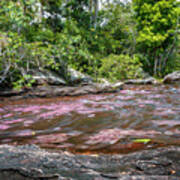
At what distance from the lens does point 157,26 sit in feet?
55.3

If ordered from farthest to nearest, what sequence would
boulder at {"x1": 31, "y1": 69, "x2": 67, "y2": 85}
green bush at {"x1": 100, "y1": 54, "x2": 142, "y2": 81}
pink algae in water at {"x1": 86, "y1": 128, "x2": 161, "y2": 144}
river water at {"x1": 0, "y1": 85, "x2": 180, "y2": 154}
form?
1. green bush at {"x1": 100, "y1": 54, "x2": 142, "y2": 81}
2. boulder at {"x1": 31, "y1": 69, "x2": 67, "y2": 85}
3. pink algae in water at {"x1": 86, "y1": 128, "x2": 161, "y2": 144}
4. river water at {"x1": 0, "y1": 85, "x2": 180, "y2": 154}

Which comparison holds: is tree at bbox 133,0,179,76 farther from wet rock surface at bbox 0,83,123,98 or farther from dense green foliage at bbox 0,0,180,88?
wet rock surface at bbox 0,83,123,98

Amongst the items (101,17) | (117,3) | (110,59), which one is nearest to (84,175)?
(110,59)

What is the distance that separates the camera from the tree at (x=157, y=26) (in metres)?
16.5

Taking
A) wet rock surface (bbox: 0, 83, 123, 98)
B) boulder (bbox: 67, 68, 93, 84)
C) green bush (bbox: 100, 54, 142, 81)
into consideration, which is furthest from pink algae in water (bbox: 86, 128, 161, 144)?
green bush (bbox: 100, 54, 142, 81)

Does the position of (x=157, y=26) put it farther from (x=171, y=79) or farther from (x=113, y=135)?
(x=113, y=135)

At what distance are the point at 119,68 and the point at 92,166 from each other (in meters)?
12.8

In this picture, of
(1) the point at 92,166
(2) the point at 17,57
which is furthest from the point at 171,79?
(1) the point at 92,166

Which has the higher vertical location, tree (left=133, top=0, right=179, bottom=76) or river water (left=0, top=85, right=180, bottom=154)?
tree (left=133, top=0, right=179, bottom=76)

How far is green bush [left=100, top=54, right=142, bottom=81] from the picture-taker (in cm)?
1344

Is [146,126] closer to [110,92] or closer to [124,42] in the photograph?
[110,92]

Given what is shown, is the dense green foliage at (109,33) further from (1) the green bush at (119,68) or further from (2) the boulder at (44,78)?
(2) the boulder at (44,78)

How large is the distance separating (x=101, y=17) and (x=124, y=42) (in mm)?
3438

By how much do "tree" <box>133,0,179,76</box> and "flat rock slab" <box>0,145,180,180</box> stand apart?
16.3m
